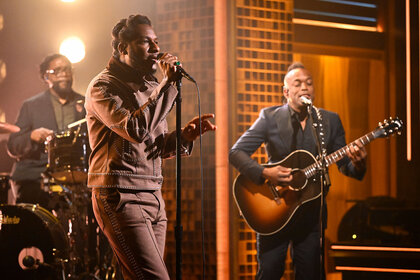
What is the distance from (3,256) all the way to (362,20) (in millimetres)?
5318

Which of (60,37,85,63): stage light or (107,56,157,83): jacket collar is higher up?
(60,37,85,63): stage light

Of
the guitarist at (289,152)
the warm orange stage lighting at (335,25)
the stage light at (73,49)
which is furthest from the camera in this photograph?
the warm orange stage lighting at (335,25)

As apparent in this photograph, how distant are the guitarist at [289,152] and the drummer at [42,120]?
2.11 m

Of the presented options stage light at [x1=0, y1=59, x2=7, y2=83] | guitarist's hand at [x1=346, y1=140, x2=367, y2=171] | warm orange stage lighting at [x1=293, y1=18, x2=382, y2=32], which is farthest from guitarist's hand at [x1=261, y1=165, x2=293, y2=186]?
stage light at [x1=0, y1=59, x2=7, y2=83]

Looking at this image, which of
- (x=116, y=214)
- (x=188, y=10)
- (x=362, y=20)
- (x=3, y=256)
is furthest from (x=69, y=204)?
(x=362, y=20)

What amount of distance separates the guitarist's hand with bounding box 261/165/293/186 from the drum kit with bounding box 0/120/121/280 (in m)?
1.75

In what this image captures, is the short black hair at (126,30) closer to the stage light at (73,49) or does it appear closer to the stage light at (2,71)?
the stage light at (73,49)

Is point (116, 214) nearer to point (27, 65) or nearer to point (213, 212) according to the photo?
point (213, 212)

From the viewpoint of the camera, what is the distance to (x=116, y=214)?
2.80m

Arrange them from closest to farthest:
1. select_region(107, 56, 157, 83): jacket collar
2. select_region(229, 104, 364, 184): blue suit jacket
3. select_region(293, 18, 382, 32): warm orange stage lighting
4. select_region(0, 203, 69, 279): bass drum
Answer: select_region(107, 56, 157, 83): jacket collar → select_region(229, 104, 364, 184): blue suit jacket → select_region(0, 203, 69, 279): bass drum → select_region(293, 18, 382, 32): warm orange stage lighting

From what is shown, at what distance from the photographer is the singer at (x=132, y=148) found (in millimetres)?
2787

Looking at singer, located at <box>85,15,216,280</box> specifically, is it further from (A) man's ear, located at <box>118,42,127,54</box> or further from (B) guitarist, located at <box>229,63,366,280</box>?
(B) guitarist, located at <box>229,63,366,280</box>

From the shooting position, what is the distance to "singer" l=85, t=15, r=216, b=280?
9.14 ft

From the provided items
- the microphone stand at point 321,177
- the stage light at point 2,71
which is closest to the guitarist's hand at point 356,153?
the microphone stand at point 321,177
